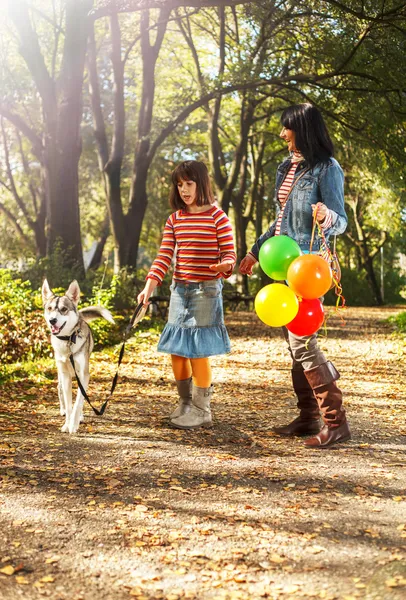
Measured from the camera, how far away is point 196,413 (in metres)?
6.66

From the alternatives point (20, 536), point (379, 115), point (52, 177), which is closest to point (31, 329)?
point (52, 177)

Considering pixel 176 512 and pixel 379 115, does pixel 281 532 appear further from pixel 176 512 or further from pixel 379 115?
pixel 379 115

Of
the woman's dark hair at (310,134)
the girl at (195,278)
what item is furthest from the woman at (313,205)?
the girl at (195,278)

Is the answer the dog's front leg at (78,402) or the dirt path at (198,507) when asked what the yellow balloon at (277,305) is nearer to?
the dirt path at (198,507)

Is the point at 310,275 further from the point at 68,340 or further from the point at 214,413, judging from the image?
the point at 214,413

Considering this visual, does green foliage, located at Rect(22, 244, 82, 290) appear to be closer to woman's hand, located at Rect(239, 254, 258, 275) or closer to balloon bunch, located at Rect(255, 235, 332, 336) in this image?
woman's hand, located at Rect(239, 254, 258, 275)

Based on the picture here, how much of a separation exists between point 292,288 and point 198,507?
1816mm

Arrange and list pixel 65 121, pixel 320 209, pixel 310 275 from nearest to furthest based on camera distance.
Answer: pixel 310 275 < pixel 320 209 < pixel 65 121

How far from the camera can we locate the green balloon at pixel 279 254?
557cm

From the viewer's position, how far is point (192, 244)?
6422mm

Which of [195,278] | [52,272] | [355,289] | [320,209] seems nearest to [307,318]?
[320,209]

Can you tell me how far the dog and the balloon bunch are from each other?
1623 mm

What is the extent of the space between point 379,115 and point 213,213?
40.5 ft

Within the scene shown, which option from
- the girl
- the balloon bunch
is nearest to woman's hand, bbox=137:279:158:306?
the girl
